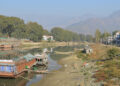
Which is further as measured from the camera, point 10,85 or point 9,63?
point 9,63

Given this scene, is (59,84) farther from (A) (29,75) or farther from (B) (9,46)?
(B) (9,46)

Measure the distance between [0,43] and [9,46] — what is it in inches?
269

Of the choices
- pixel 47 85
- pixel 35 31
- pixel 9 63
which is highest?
pixel 35 31

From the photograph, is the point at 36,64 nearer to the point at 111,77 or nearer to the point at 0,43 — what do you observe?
the point at 111,77

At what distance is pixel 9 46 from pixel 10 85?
8042 cm

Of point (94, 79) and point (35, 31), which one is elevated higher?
point (35, 31)

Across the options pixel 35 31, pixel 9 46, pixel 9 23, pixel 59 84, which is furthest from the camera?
pixel 35 31

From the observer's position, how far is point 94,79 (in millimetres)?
29953

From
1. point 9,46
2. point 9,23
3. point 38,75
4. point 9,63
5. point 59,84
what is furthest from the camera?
point 9,23

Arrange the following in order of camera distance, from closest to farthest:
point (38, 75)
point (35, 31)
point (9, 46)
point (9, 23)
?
point (38, 75) → point (9, 46) → point (9, 23) → point (35, 31)

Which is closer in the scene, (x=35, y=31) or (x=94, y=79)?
(x=94, y=79)

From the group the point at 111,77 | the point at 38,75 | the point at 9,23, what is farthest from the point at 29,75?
the point at 9,23

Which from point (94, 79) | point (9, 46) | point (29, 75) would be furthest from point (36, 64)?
point (9, 46)

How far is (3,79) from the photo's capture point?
33.7 m
